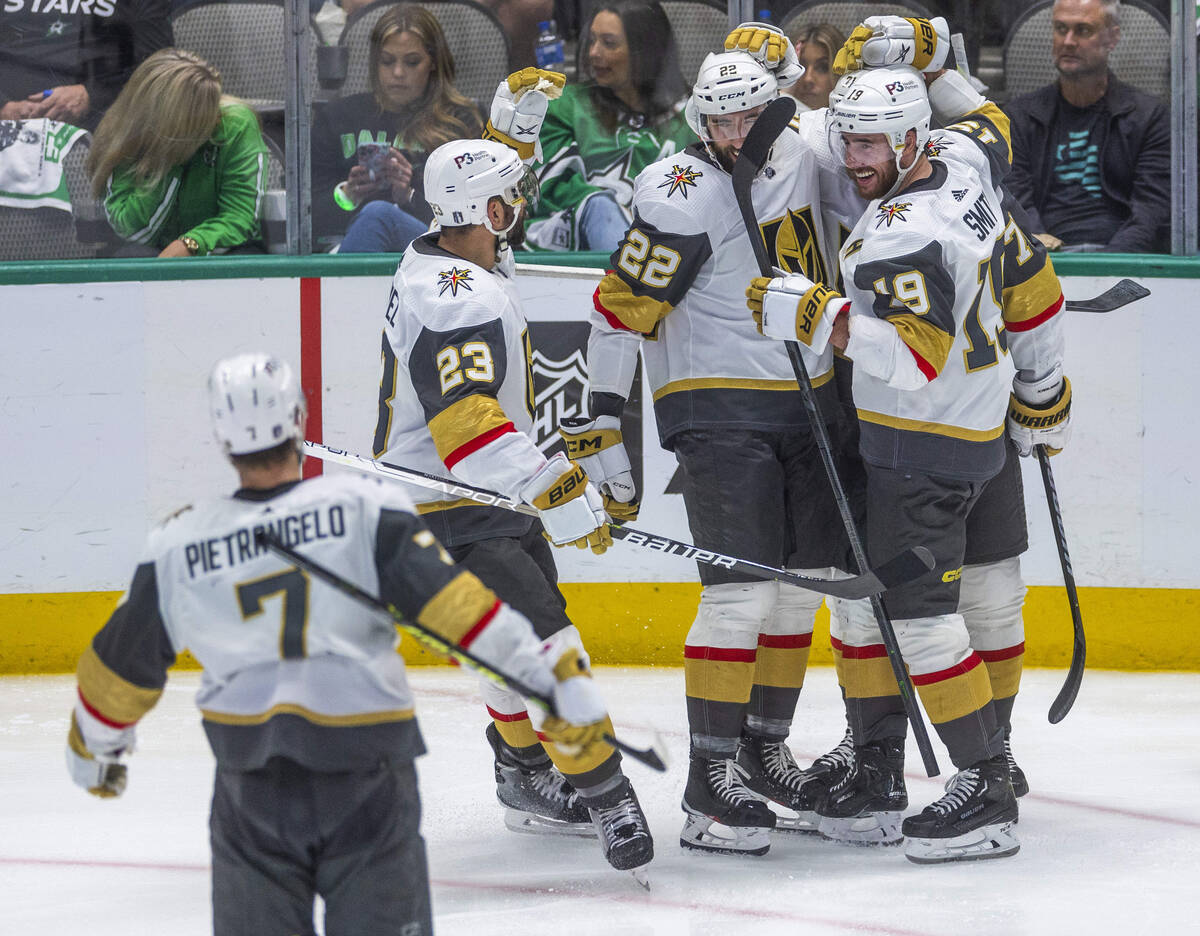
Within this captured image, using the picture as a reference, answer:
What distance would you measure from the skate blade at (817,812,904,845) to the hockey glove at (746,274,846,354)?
93cm

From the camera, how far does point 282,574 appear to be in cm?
191

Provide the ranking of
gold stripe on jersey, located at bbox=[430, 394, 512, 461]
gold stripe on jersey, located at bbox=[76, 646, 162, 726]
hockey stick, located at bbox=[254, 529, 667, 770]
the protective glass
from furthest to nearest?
1. the protective glass
2. gold stripe on jersey, located at bbox=[430, 394, 512, 461]
3. gold stripe on jersey, located at bbox=[76, 646, 162, 726]
4. hockey stick, located at bbox=[254, 529, 667, 770]

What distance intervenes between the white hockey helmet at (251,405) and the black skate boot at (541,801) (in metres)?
1.59

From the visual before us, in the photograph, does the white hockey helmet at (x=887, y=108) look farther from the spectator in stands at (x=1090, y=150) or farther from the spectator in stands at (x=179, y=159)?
the spectator in stands at (x=179, y=159)

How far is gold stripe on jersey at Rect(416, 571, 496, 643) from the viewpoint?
74.7 inches

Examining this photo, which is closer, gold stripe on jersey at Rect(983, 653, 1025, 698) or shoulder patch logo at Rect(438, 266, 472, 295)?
shoulder patch logo at Rect(438, 266, 472, 295)

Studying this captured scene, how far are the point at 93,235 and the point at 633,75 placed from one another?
1531mm

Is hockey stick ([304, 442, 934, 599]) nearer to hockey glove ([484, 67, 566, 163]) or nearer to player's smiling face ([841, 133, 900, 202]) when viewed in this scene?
player's smiling face ([841, 133, 900, 202])

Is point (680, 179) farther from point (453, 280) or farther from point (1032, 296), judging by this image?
point (1032, 296)

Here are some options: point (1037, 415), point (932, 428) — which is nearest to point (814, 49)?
point (1037, 415)

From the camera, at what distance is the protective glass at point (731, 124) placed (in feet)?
10.4

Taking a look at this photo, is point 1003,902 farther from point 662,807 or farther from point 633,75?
point 633,75

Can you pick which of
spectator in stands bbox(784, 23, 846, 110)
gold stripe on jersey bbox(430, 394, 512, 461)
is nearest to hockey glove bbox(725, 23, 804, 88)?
gold stripe on jersey bbox(430, 394, 512, 461)

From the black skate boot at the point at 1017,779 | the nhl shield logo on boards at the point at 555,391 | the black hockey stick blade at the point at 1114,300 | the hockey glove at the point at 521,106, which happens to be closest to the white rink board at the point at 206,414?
the nhl shield logo on boards at the point at 555,391
